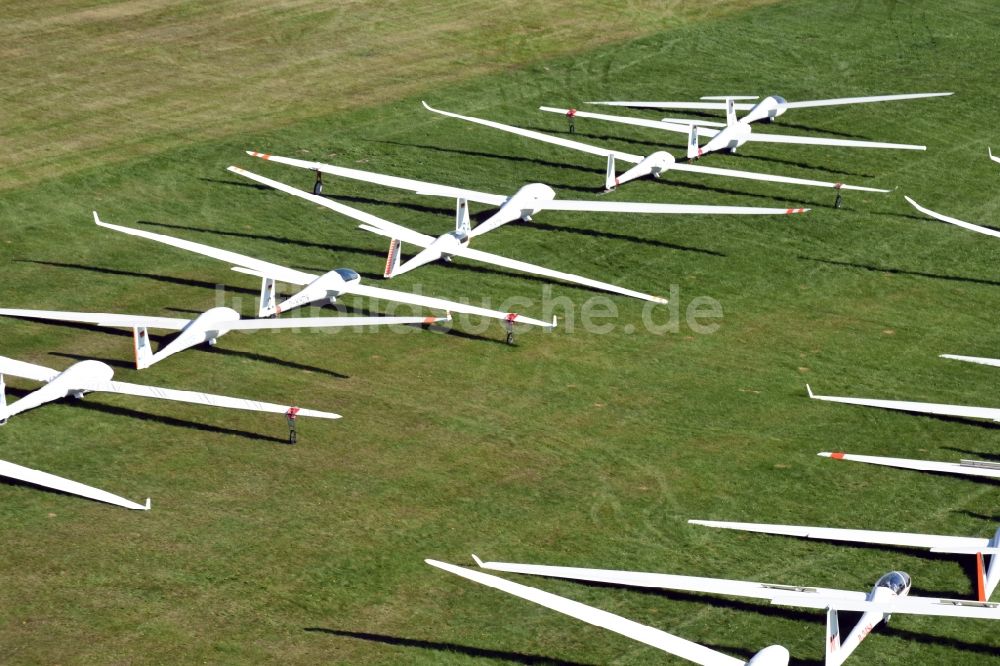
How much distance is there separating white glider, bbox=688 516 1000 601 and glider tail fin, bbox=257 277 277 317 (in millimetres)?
17116

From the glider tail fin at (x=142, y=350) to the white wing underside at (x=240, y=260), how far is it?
4942mm

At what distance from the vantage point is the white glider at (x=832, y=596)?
28.2 metres

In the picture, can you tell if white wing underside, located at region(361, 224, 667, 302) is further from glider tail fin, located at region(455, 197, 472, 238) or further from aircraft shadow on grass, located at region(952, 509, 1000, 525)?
aircraft shadow on grass, located at region(952, 509, 1000, 525)

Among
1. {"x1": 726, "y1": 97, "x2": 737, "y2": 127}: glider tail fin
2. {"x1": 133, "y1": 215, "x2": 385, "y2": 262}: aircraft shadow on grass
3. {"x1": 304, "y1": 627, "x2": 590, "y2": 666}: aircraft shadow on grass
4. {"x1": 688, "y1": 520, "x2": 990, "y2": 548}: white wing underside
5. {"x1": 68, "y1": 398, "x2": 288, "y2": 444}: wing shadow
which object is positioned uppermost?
{"x1": 726, "y1": 97, "x2": 737, "y2": 127}: glider tail fin

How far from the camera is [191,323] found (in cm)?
4259

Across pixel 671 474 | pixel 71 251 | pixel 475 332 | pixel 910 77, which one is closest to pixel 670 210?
pixel 475 332

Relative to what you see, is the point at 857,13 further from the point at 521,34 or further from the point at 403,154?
the point at 403,154

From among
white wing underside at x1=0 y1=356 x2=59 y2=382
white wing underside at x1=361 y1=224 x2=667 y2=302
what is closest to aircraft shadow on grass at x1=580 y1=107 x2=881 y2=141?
white wing underside at x1=361 y1=224 x2=667 y2=302

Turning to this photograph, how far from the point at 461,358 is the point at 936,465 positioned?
14.4 m

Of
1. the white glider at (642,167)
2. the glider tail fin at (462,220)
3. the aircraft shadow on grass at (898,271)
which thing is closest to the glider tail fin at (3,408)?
the glider tail fin at (462,220)

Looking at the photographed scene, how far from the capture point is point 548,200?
179 ft

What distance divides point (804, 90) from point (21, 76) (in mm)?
37899

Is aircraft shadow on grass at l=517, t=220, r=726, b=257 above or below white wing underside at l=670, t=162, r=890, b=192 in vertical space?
below

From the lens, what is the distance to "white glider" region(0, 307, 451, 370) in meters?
41.6
